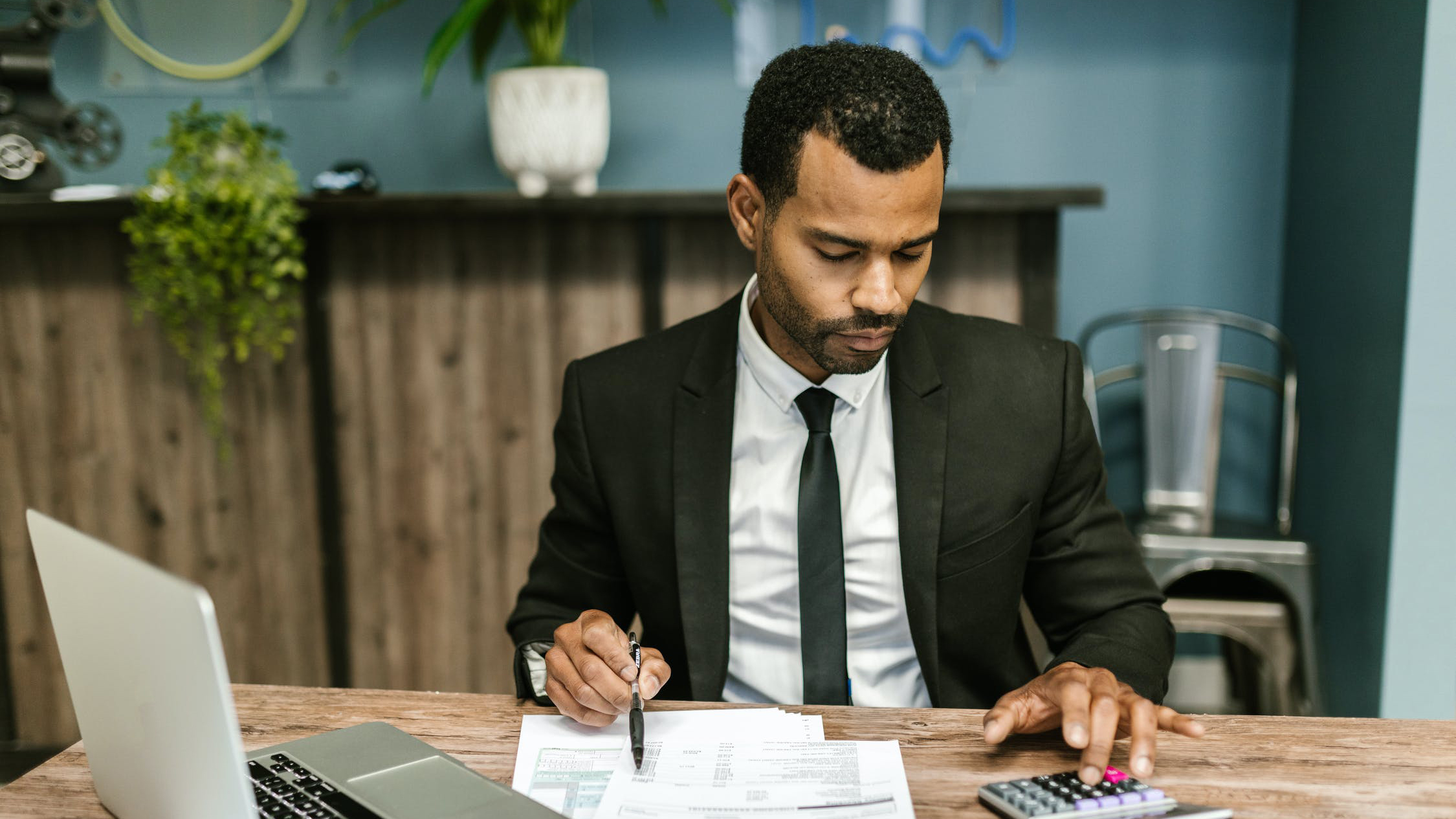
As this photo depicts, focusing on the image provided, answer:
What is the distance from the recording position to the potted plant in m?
2.30

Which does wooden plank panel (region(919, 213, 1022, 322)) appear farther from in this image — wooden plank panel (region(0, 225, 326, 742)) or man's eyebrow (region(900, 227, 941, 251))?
wooden plank panel (region(0, 225, 326, 742))

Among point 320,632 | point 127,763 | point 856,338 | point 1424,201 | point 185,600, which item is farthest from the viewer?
point 320,632

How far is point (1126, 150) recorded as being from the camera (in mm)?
2646

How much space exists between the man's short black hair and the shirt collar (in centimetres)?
21

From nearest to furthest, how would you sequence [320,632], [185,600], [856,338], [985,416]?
[185,600]
[856,338]
[985,416]
[320,632]

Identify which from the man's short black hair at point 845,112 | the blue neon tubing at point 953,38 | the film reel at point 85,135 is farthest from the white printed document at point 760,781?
the film reel at point 85,135

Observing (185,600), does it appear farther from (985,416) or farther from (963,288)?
(963,288)

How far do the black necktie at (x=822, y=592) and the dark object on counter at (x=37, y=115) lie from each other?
2024mm

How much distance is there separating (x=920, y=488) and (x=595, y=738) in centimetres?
53

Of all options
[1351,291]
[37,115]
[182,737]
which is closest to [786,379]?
[182,737]

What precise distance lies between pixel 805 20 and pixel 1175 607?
5.45ft

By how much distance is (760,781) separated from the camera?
0.87 m

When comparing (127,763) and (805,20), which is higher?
(805,20)

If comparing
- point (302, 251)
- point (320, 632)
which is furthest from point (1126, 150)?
point (320, 632)
